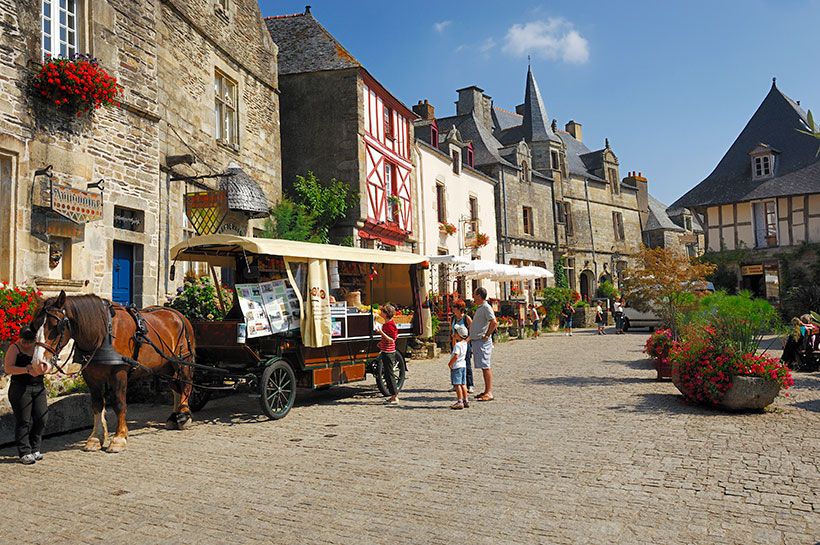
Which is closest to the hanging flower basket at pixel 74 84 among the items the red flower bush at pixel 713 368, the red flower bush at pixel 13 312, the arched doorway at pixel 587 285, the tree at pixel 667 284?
the red flower bush at pixel 13 312

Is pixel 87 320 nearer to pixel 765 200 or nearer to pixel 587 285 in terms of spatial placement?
pixel 765 200

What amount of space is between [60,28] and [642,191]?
36789 millimetres

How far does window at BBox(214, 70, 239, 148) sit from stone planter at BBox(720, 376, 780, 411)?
10.7 m

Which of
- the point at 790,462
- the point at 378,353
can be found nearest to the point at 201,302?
the point at 378,353

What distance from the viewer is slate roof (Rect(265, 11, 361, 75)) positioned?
1812 cm

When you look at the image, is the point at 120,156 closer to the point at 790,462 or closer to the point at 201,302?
the point at 201,302

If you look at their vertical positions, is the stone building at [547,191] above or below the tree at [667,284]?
above

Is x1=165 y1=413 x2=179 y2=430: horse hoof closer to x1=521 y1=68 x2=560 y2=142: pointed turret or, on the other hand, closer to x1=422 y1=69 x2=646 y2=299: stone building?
→ x1=422 y1=69 x2=646 y2=299: stone building

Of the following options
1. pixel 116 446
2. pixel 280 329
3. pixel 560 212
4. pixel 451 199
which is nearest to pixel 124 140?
pixel 280 329

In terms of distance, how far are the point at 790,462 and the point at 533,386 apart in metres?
4.95

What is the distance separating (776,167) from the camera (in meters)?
27.9

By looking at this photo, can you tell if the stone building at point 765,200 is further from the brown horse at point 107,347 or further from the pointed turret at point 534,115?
the brown horse at point 107,347

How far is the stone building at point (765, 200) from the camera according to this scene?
25.8 metres

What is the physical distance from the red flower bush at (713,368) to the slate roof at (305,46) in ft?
41.3
